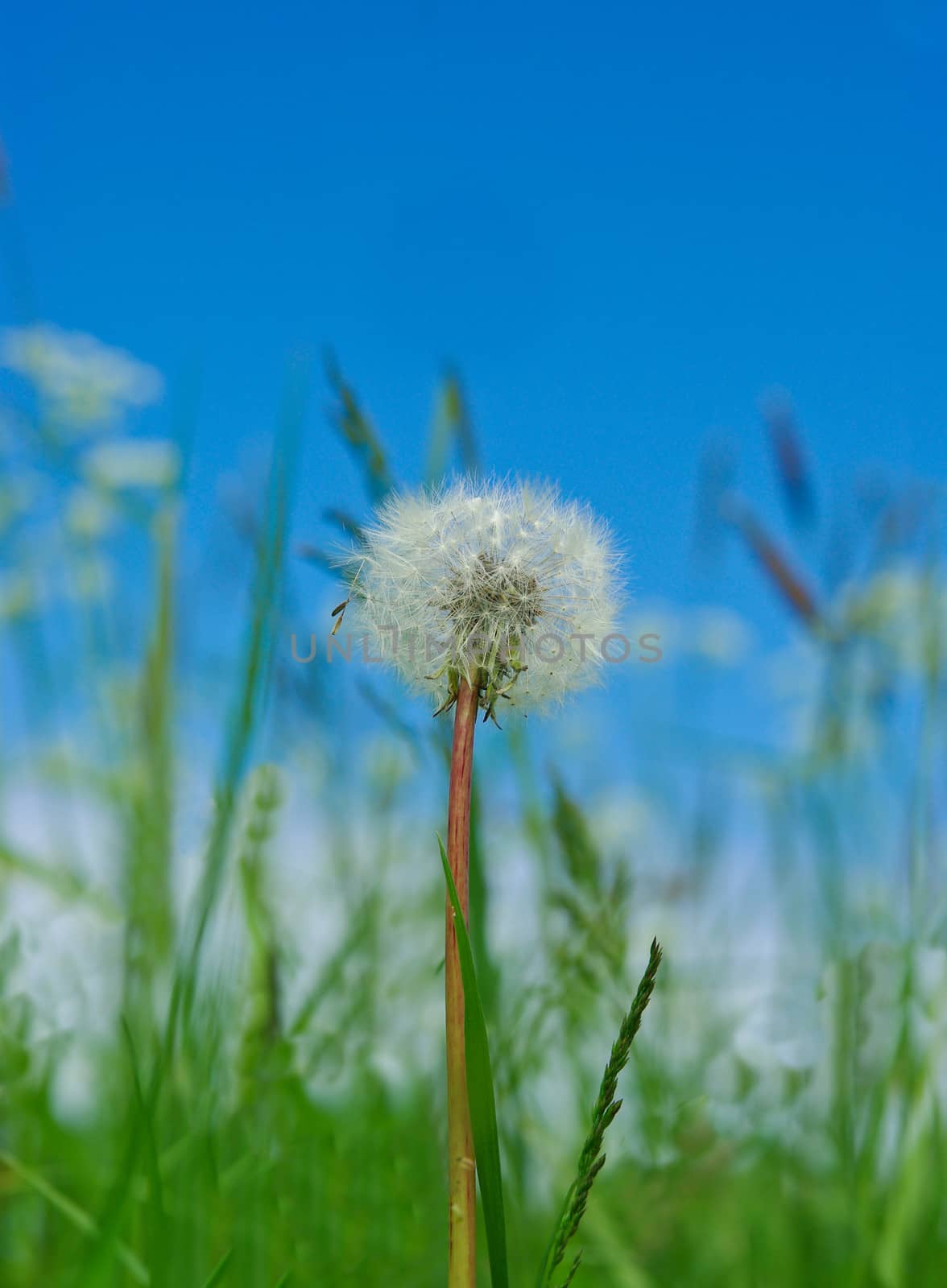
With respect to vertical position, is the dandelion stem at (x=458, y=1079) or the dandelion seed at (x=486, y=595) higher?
the dandelion seed at (x=486, y=595)

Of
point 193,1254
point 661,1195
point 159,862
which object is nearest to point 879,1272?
point 661,1195

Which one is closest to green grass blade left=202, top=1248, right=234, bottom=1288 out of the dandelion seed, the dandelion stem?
the dandelion stem

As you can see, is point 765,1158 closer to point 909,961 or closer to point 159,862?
point 909,961

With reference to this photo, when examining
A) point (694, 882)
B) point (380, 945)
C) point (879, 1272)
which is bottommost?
point (879, 1272)

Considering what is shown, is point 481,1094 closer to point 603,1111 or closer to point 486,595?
point 603,1111

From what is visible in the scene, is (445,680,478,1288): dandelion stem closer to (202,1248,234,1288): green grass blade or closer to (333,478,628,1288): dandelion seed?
(333,478,628,1288): dandelion seed

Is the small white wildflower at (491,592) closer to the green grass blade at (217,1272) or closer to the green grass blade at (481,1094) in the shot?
the green grass blade at (481,1094)

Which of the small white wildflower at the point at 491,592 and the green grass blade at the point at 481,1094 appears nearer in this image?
the green grass blade at the point at 481,1094

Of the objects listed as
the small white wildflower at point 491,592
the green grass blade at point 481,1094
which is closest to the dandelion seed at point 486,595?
the small white wildflower at point 491,592
